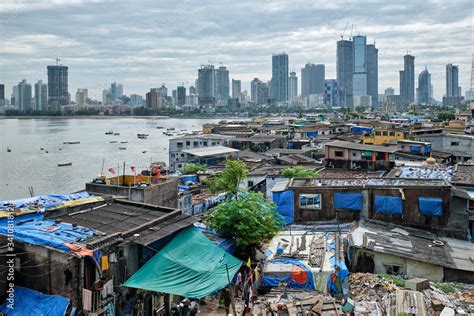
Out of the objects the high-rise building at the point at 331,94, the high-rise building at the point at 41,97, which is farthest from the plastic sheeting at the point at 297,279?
the high-rise building at the point at 331,94

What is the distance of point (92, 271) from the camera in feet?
24.1

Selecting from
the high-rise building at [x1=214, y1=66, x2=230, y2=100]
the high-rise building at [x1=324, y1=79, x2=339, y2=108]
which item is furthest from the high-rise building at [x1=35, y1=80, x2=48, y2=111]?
the high-rise building at [x1=324, y1=79, x2=339, y2=108]

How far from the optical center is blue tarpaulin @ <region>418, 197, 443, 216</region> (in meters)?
12.4

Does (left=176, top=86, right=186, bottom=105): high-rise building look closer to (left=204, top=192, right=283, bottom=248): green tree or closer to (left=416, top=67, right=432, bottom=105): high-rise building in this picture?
(left=416, top=67, right=432, bottom=105): high-rise building

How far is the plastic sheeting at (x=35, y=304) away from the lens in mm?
6945

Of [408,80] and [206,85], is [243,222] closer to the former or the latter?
[206,85]

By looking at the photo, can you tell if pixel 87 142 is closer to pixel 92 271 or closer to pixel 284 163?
pixel 284 163

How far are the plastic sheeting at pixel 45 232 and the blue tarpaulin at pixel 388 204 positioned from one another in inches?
300

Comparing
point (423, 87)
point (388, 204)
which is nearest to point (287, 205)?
point (388, 204)

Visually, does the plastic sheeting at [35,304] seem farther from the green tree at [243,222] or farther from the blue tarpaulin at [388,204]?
the blue tarpaulin at [388,204]

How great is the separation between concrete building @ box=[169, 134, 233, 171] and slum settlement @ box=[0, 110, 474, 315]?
16.4m

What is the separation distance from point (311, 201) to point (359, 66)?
165489 mm

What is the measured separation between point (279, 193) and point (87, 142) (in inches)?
2311

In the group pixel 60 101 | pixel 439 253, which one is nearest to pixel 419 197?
pixel 439 253
